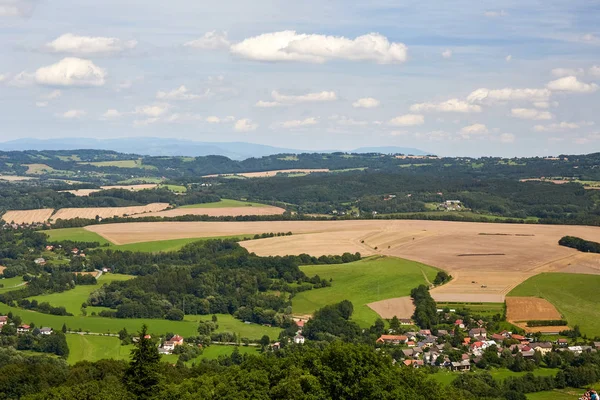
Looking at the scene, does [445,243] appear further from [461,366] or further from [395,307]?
[461,366]

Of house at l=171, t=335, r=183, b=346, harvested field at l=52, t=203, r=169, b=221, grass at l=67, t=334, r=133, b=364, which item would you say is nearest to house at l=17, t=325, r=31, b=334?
grass at l=67, t=334, r=133, b=364

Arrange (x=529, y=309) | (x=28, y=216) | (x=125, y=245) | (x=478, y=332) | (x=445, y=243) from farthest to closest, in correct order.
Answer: (x=28, y=216) → (x=125, y=245) → (x=445, y=243) → (x=529, y=309) → (x=478, y=332)

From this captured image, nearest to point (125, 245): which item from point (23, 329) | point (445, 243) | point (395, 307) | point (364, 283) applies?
point (364, 283)

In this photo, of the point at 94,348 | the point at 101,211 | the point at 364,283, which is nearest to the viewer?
the point at 94,348

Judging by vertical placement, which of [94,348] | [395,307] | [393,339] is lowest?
[94,348]

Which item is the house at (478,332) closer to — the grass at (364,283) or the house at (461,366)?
the house at (461,366)

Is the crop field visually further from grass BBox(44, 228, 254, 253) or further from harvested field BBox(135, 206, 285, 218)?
harvested field BBox(135, 206, 285, 218)
